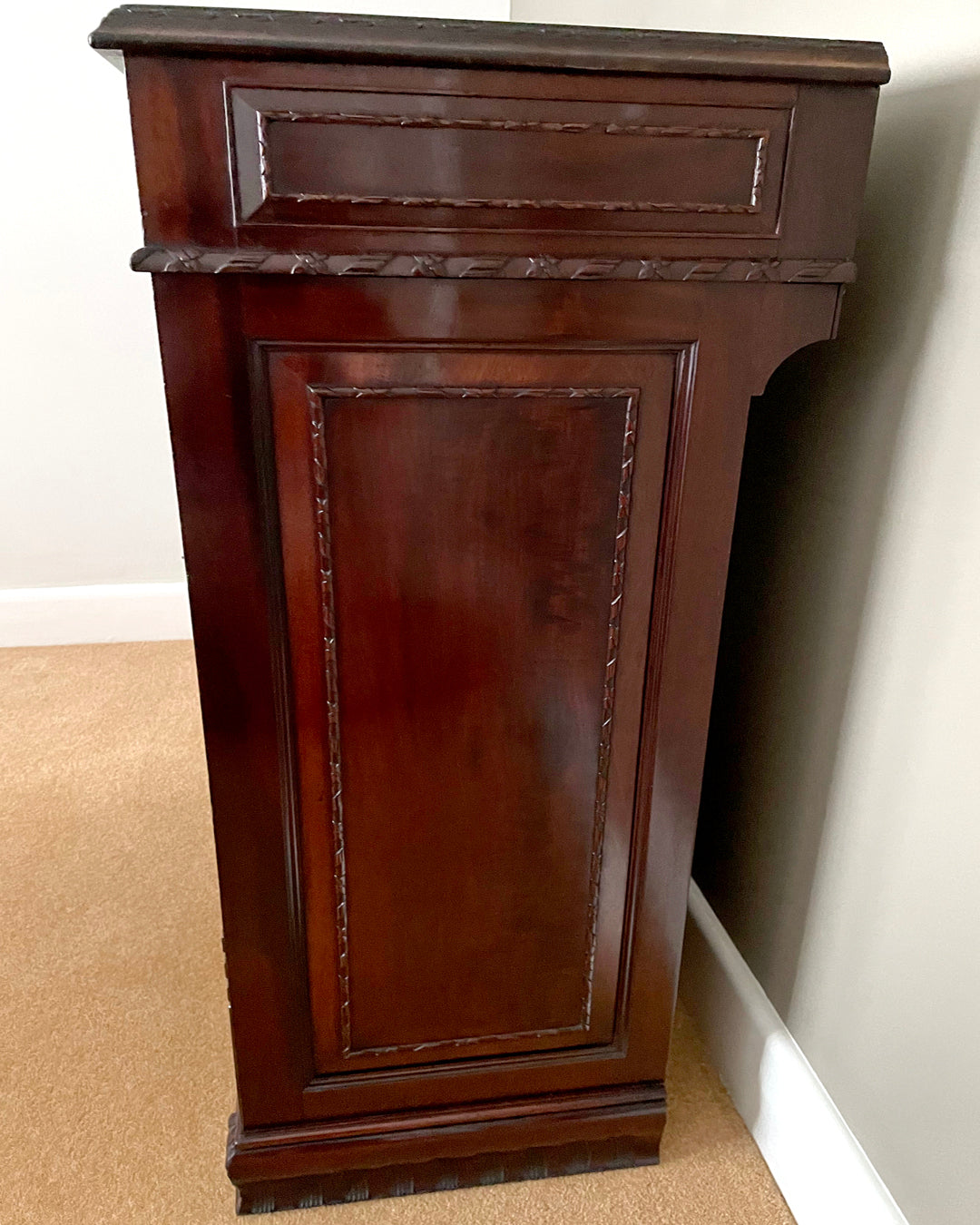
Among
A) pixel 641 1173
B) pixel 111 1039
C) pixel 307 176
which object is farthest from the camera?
pixel 111 1039

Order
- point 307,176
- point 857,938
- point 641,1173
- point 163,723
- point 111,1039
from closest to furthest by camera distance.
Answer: point 307,176 < point 857,938 < point 641,1173 < point 111,1039 < point 163,723

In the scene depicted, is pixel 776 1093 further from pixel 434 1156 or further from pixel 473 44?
pixel 473 44

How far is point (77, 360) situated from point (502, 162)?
5.42 ft

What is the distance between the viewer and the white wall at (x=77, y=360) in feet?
6.07

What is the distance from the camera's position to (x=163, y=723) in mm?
1916

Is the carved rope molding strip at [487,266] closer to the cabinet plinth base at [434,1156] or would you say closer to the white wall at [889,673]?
the white wall at [889,673]

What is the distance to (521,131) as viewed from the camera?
66 centimetres

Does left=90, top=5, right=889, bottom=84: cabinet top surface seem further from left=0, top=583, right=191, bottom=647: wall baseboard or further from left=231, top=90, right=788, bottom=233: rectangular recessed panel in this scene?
left=0, top=583, right=191, bottom=647: wall baseboard

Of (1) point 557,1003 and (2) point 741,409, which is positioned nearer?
(2) point 741,409

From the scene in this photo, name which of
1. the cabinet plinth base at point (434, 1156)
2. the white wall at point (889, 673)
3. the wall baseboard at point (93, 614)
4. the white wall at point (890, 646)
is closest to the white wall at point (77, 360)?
the wall baseboard at point (93, 614)

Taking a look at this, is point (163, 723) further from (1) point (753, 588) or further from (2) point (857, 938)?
(2) point (857, 938)

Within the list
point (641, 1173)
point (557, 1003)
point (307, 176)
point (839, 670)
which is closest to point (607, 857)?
point (557, 1003)

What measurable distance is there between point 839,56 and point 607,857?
27.4 inches

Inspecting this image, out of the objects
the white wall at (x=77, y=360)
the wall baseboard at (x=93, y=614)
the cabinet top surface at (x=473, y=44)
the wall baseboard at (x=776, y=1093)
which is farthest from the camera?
the wall baseboard at (x=93, y=614)
